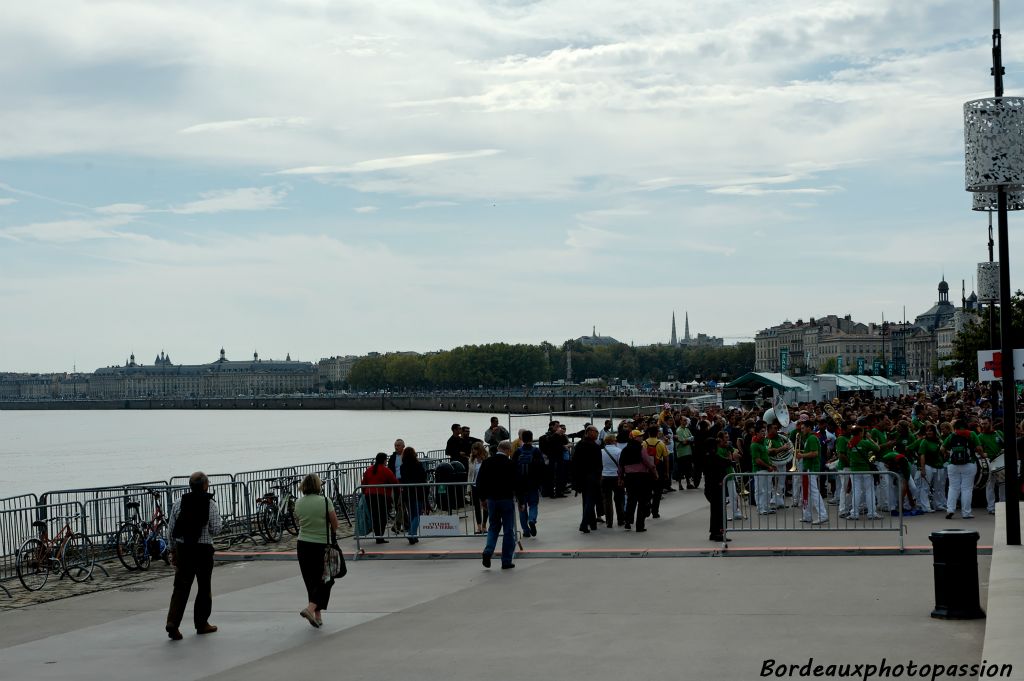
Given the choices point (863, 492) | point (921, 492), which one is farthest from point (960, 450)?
point (863, 492)

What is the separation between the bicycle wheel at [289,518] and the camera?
2144 cm

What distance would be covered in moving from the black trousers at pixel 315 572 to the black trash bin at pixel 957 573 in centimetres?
572

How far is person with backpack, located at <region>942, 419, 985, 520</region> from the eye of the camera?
19734 mm

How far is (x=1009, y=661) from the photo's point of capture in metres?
7.45

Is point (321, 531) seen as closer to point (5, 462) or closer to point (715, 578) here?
point (715, 578)

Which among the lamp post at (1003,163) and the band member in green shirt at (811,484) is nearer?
the lamp post at (1003,163)

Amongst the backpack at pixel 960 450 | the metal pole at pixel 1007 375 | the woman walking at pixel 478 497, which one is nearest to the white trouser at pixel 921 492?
the backpack at pixel 960 450

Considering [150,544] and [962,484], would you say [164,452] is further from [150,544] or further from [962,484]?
[962,484]

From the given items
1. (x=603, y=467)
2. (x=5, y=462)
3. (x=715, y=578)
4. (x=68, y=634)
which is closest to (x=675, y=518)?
(x=603, y=467)

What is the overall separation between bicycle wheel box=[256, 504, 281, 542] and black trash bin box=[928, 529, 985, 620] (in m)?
12.3

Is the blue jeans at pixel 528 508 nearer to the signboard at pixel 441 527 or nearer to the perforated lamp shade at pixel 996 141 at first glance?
the signboard at pixel 441 527

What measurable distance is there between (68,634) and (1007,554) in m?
9.22

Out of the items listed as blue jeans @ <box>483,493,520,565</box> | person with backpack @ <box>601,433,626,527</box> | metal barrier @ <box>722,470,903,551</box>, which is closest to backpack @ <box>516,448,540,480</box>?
person with backpack @ <box>601,433,626,527</box>

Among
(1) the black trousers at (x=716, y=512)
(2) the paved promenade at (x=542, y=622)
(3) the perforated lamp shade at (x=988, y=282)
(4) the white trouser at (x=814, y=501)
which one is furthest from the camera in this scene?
(3) the perforated lamp shade at (x=988, y=282)
